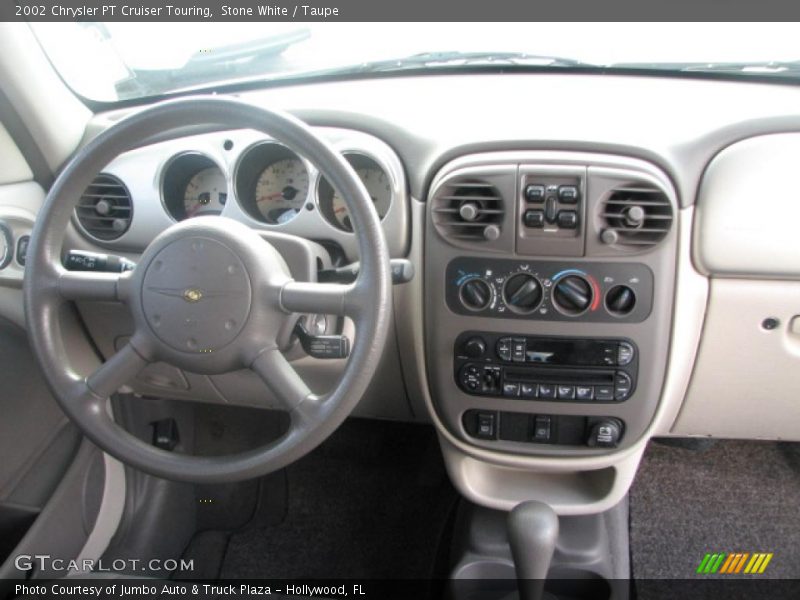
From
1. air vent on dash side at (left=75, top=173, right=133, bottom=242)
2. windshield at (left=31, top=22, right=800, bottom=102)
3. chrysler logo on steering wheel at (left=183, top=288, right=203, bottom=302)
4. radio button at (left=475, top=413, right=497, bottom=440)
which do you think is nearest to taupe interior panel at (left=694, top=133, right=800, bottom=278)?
windshield at (left=31, top=22, right=800, bottom=102)

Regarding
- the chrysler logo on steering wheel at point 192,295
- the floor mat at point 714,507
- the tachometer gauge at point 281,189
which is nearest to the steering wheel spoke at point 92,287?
the chrysler logo on steering wheel at point 192,295

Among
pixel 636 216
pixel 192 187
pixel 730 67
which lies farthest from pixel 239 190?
pixel 730 67

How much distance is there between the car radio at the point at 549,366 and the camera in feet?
3.90

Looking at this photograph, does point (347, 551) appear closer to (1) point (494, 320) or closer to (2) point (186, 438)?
(2) point (186, 438)

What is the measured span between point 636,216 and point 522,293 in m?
0.24

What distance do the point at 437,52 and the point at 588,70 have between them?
333mm

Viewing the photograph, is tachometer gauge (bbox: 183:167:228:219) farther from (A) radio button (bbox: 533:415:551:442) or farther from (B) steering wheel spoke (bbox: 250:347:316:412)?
(A) radio button (bbox: 533:415:551:442)

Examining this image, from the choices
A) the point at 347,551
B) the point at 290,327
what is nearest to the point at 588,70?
the point at 290,327

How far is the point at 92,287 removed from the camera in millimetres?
1026

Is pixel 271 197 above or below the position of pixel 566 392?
above

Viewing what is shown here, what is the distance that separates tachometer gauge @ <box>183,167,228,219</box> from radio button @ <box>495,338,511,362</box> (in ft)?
2.15

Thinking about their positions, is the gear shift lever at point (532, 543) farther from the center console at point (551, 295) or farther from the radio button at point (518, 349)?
the radio button at point (518, 349)

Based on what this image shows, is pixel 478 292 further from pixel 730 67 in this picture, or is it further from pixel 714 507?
pixel 714 507

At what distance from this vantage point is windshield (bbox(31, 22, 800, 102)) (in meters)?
1.27
